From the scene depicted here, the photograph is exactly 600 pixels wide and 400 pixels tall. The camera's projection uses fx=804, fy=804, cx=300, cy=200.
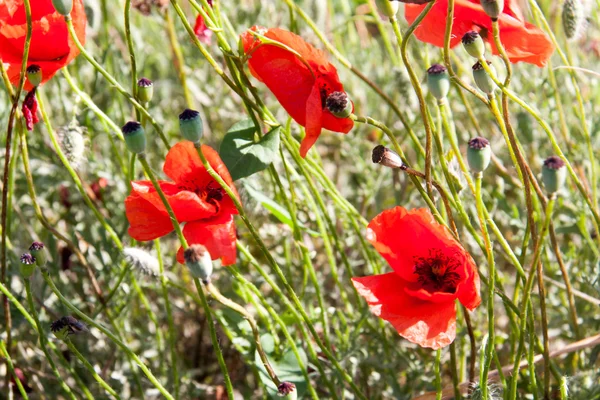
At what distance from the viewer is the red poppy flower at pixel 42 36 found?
104 cm

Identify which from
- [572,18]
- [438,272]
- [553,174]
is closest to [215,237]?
[438,272]

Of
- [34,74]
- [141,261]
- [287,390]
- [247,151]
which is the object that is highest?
[34,74]

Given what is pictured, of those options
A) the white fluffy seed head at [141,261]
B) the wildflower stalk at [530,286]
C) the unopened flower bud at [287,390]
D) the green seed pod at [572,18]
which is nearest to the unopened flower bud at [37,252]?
the white fluffy seed head at [141,261]

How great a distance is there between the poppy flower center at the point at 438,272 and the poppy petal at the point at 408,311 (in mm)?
32

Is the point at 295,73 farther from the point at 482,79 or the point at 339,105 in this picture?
the point at 482,79

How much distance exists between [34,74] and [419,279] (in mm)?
535

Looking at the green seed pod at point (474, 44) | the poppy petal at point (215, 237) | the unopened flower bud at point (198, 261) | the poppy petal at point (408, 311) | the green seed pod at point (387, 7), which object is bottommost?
the poppy petal at point (408, 311)

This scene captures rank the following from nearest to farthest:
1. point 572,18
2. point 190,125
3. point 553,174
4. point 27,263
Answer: point 553,174
point 190,125
point 27,263
point 572,18

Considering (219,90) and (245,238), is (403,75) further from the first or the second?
(219,90)

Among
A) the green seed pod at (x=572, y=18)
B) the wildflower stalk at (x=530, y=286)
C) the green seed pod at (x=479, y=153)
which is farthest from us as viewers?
the green seed pod at (x=572, y=18)

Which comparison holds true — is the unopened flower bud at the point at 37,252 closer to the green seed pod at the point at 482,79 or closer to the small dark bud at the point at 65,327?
the small dark bud at the point at 65,327

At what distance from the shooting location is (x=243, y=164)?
3.36 ft

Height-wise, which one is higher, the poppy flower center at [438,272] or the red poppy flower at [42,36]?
the red poppy flower at [42,36]

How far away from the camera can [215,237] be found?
0.94 m
